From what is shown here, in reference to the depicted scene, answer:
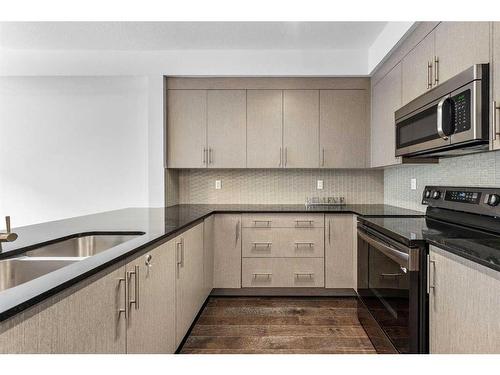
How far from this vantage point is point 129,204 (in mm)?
3887

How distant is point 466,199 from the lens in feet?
6.91

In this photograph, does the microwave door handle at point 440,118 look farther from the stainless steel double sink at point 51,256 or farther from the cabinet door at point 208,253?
the cabinet door at point 208,253

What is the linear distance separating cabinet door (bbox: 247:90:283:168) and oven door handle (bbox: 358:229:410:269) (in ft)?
4.63

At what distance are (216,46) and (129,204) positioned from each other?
A: 6.16 ft

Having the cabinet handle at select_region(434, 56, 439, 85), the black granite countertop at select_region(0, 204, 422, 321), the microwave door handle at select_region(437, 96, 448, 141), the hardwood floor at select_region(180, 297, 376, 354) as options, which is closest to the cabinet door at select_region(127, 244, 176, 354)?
the black granite countertop at select_region(0, 204, 422, 321)

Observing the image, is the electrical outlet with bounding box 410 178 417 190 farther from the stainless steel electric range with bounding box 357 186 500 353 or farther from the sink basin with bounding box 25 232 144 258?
the sink basin with bounding box 25 232 144 258

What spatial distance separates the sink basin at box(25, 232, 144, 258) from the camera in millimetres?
1678

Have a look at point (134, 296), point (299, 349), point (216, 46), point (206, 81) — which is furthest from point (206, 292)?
point (216, 46)

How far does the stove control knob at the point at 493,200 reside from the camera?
1.83m

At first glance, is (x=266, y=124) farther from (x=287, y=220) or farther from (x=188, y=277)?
(x=188, y=277)

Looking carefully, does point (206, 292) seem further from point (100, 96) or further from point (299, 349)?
point (100, 96)

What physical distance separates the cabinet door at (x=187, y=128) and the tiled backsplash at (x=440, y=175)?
75.6 inches

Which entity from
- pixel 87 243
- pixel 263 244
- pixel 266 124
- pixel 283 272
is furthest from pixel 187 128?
pixel 87 243

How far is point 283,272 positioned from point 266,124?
1.45 m
